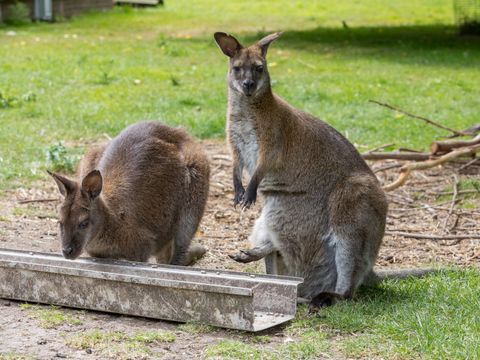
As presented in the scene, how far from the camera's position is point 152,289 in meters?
4.60

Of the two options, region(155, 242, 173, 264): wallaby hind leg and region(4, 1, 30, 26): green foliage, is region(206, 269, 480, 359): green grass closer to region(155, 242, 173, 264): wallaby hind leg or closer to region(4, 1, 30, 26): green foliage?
region(155, 242, 173, 264): wallaby hind leg

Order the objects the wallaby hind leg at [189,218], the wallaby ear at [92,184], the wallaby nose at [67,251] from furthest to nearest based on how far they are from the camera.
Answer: the wallaby hind leg at [189,218] → the wallaby ear at [92,184] → the wallaby nose at [67,251]

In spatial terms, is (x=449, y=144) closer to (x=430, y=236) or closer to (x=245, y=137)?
(x=430, y=236)

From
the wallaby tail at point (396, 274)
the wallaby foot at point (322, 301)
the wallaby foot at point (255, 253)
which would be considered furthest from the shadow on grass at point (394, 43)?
the wallaby foot at point (322, 301)

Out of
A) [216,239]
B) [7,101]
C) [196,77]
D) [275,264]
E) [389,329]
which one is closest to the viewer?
[389,329]

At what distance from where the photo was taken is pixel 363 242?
5051mm

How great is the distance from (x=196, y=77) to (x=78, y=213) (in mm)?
7634

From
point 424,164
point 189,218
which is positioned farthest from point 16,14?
point 189,218

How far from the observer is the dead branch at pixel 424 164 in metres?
7.26

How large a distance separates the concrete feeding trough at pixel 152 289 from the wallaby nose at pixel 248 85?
38.8 inches

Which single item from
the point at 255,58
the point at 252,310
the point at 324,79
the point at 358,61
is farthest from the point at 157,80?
the point at 252,310

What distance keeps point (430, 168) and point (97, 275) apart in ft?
13.5

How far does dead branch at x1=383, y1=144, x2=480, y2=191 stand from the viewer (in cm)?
726

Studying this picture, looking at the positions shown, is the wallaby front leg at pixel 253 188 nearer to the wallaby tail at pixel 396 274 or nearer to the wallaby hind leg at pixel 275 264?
the wallaby hind leg at pixel 275 264
